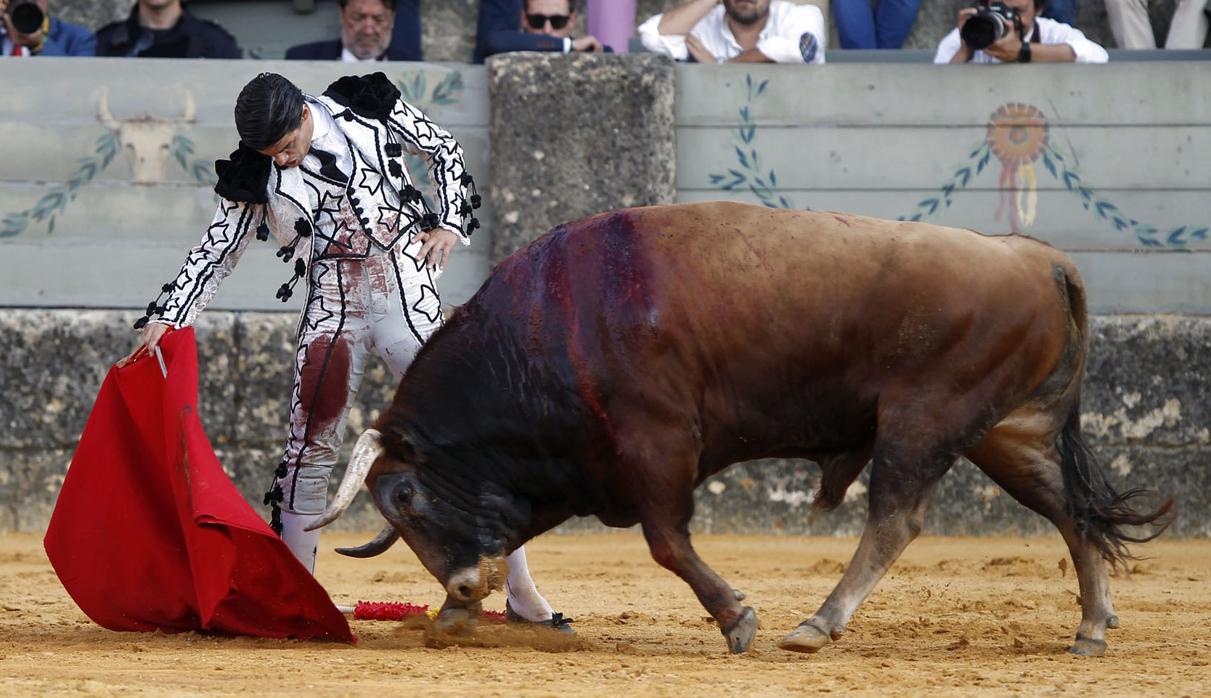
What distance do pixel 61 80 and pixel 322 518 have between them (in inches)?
155

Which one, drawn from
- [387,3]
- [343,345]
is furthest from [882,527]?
[387,3]

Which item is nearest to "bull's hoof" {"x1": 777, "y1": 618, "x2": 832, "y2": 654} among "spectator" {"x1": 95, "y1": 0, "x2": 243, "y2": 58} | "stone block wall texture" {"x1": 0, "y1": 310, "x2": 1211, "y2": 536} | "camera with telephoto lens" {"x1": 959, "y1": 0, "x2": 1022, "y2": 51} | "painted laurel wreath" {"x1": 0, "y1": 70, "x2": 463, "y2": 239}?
"stone block wall texture" {"x1": 0, "y1": 310, "x2": 1211, "y2": 536}

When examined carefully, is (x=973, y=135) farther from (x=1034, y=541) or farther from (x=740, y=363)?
(x=740, y=363)

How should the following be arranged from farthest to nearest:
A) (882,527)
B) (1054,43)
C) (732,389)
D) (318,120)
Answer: (1054,43) < (318,120) < (732,389) < (882,527)

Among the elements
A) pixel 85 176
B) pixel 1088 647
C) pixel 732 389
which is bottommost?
pixel 1088 647

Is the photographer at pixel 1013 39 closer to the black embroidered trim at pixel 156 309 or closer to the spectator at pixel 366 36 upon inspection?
the spectator at pixel 366 36

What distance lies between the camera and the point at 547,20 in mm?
8461

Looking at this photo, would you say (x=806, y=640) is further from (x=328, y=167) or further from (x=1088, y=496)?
(x=328, y=167)

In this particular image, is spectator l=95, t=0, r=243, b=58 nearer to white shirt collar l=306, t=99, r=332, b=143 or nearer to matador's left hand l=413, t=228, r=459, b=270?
white shirt collar l=306, t=99, r=332, b=143

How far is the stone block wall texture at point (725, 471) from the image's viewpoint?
25.8ft

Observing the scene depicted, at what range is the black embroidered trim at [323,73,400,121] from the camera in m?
5.39

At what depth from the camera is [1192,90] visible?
800 cm

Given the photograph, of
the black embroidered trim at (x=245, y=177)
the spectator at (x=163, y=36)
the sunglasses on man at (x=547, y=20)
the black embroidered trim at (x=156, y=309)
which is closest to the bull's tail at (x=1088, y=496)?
the black embroidered trim at (x=245, y=177)

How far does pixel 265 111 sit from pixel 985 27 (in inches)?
158
